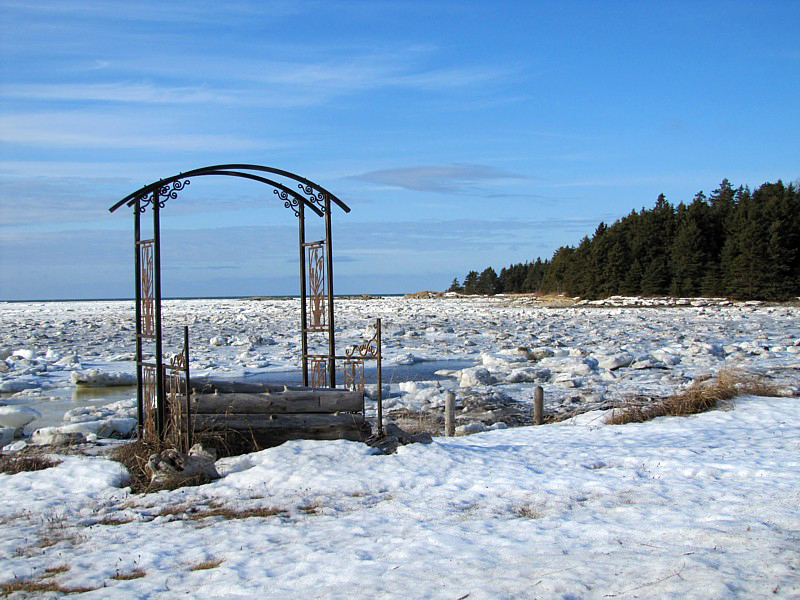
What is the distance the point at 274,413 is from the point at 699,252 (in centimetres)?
4902

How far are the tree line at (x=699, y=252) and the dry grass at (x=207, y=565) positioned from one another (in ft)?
159

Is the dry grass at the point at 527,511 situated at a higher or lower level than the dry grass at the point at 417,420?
higher

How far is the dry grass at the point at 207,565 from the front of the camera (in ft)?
16.2

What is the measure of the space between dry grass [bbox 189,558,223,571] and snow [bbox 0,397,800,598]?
4 cm

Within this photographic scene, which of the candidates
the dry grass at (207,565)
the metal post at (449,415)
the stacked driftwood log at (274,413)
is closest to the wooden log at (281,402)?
the stacked driftwood log at (274,413)

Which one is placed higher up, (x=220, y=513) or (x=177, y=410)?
(x=177, y=410)

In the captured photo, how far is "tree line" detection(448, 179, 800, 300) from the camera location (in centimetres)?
4738

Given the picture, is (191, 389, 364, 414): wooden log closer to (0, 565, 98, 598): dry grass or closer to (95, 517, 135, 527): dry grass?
(95, 517, 135, 527): dry grass

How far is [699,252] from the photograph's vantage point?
5147cm

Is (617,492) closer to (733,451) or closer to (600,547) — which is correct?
(600,547)

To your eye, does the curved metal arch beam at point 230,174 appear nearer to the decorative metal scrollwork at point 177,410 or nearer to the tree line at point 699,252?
the decorative metal scrollwork at point 177,410

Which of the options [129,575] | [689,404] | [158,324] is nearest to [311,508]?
[129,575]

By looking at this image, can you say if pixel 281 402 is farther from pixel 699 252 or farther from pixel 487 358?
pixel 699 252

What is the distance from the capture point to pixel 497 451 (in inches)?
331
